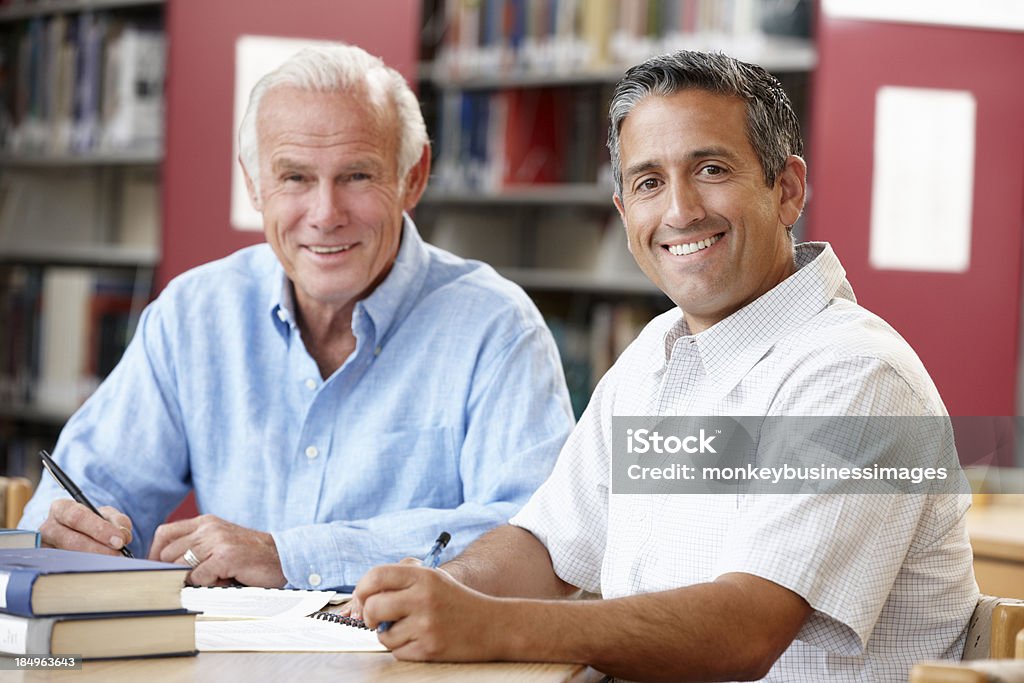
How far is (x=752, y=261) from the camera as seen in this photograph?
1580mm

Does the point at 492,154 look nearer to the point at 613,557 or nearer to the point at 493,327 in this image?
the point at 493,327

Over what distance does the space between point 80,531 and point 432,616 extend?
0.68 metres

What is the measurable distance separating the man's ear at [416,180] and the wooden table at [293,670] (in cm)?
100

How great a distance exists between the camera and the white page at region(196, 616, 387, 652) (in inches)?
51.9

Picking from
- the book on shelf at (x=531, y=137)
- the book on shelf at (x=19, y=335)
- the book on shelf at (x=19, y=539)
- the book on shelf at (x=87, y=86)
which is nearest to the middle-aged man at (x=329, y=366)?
the book on shelf at (x=19, y=539)

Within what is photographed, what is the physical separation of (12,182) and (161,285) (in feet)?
2.63

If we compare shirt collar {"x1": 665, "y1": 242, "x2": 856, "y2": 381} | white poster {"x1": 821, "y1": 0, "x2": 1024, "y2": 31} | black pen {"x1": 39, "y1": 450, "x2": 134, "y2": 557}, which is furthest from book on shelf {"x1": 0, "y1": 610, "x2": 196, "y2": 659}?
white poster {"x1": 821, "y1": 0, "x2": 1024, "y2": 31}

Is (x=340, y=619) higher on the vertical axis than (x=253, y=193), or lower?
lower

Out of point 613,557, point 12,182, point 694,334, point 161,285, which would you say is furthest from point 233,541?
point 12,182

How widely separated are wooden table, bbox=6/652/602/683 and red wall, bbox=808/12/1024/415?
2.60 m

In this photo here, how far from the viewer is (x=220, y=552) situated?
5.60 ft

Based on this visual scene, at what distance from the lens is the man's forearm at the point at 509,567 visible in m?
1.62

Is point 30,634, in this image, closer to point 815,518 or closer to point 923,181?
point 815,518

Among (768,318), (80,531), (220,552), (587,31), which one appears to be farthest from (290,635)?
(587,31)
